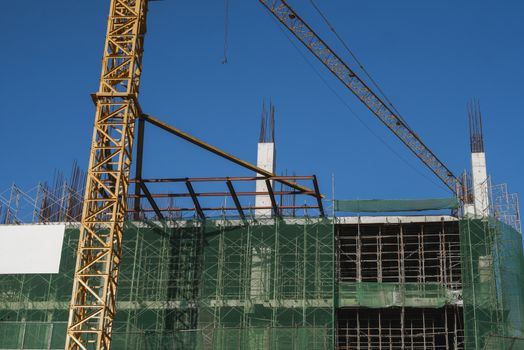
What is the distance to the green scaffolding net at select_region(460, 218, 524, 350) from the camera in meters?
32.3

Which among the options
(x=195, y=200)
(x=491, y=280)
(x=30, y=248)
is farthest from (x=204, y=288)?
(x=491, y=280)

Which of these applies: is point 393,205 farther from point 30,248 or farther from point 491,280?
point 30,248

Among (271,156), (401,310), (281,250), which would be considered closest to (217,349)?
(281,250)

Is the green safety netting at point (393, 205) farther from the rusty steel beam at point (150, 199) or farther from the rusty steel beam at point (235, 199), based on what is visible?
the rusty steel beam at point (150, 199)

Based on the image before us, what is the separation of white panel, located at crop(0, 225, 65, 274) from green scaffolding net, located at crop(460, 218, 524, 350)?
1929 cm

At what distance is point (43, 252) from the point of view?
1409 inches

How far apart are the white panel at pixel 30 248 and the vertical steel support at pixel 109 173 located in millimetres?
6177

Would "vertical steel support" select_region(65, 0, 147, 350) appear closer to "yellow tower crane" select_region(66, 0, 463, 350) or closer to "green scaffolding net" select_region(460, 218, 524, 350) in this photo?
"yellow tower crane" select_region(66, 0, 463, 350)

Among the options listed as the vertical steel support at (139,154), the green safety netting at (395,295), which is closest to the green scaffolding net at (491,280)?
the green safety netting at (395,295)

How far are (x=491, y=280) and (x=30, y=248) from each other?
21.7m

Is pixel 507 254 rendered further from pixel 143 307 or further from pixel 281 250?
pixel 143 307

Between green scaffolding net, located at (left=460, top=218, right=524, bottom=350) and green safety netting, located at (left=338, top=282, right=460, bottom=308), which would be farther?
green safety netting, located at (left=338, top=282, right=460, bottom=308)

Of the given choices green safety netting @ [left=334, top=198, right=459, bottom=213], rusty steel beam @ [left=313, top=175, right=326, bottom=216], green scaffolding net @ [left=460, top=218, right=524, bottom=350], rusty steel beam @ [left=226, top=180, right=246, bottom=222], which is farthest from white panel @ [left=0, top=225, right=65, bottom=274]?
green scaffolding net @ [left=460, top=218, right=524, bottom=350]

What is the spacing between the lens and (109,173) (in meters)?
28.8
